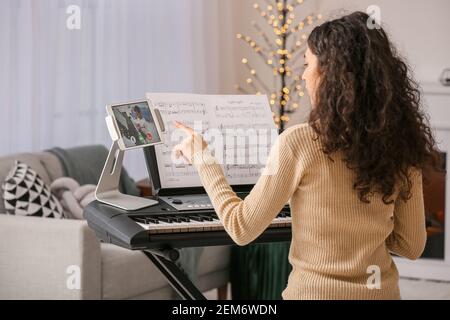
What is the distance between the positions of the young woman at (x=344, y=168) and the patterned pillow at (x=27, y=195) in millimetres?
1796

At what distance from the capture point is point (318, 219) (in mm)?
1912

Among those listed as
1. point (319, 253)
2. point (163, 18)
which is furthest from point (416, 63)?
point (319, 253)

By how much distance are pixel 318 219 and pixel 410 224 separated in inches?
10.8

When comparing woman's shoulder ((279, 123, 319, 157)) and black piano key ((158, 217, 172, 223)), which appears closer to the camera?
woman's shoulder ((279, 123, 319, 157))

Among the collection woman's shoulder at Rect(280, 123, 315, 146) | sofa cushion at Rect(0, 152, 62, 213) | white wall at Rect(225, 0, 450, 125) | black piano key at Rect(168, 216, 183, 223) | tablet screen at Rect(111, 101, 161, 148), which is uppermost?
white wall at Rect(225, 0, 450, 125)

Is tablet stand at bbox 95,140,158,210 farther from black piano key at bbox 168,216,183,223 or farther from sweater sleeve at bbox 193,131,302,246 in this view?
sweater sleeve at bbox 193,131,302,246

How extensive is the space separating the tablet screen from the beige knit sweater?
1.90 ft

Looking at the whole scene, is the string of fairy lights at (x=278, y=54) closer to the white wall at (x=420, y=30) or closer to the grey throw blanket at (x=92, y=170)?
the white wall at (x=420, y=30)

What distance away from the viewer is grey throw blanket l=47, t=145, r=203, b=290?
3916mm

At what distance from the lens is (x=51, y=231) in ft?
11.3

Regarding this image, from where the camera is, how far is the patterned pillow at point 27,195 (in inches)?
141

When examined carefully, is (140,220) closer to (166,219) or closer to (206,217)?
(166,219)

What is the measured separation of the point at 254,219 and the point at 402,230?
391 mm

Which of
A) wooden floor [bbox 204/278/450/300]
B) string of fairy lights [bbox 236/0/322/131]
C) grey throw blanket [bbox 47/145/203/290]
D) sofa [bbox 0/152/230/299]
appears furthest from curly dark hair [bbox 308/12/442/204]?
string of fairy lights [bbox 236/0/322/131]
